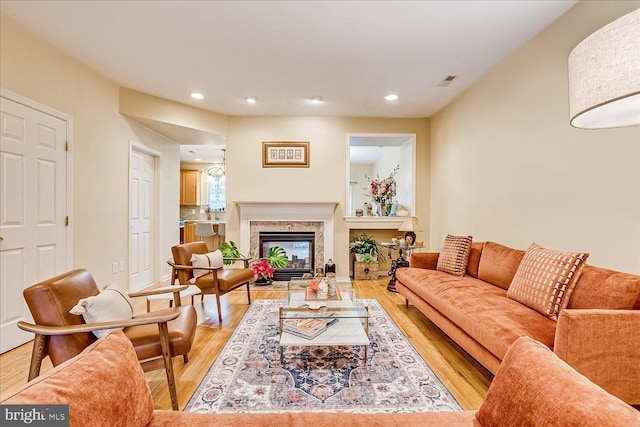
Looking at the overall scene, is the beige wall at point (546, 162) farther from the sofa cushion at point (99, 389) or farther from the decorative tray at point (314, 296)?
the sofa cushion at point (99, 389)

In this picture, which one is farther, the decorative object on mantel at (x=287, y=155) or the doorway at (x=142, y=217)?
the decorative object on mantel at (x=287, y=155)

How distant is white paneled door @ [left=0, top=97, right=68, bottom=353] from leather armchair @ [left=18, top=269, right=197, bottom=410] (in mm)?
1300

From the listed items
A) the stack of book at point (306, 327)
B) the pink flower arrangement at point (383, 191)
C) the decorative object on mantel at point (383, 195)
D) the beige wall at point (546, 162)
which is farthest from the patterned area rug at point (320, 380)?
the pink flower arrangement at point (383, 191)

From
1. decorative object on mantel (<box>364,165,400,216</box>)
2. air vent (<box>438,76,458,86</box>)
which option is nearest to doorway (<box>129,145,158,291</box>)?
decorative object on mantel (<box>364,165,400,216</box>)

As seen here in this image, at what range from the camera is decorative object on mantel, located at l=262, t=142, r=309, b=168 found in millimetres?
4777

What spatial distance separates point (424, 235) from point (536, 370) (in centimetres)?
432

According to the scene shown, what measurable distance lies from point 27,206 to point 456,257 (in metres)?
4.12

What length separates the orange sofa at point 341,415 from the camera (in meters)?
0.67

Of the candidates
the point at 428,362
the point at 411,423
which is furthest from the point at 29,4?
the point at 428,362

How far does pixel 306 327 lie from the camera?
216cm

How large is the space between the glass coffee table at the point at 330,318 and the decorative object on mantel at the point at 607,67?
1744mm

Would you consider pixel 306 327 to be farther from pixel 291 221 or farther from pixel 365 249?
pixel 365 249

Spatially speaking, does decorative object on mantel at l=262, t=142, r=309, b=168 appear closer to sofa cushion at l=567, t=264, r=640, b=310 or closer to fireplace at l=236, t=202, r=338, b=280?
fireplace at l=236, t=202, r=338, b=280

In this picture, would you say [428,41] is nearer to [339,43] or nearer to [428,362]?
[339,43]
